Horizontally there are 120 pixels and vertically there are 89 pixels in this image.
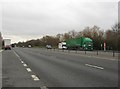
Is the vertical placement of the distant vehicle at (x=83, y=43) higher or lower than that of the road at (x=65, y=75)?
higher

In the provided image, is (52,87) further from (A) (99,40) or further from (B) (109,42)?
(A) (99,40)

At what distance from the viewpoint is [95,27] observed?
13788cm

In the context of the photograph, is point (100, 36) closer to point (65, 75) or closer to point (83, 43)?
point (83, 43)

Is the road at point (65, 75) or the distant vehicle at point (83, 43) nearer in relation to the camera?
the road at point (65, 75)

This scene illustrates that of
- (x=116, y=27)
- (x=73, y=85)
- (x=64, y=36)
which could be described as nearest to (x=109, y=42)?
(x=116, y=27)

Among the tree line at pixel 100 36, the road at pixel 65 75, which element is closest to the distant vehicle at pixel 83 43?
the tree line at pixel 100 36

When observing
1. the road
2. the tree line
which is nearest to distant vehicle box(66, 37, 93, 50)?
the tree line

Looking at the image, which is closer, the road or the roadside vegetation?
the road

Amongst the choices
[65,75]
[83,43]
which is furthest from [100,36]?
[65,75]

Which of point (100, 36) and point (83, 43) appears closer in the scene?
point (83, 43)

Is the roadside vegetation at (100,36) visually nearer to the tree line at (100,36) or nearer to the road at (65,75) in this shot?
the tree line at (100,36)

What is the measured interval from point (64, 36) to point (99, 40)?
3359 inches

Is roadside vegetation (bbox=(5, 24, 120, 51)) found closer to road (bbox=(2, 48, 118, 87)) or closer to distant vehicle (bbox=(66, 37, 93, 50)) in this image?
distant vehicle (bbox=(66, 37, 93, 50))

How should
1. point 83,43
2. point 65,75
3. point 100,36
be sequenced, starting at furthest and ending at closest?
point 100,36 → point 83,43 → point 65,75
